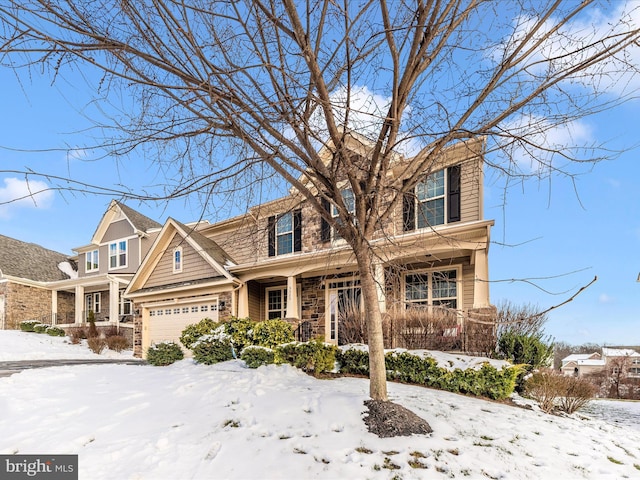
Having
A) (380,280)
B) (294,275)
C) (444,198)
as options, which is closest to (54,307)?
(294,275)

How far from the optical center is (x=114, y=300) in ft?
67.2

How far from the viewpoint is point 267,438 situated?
401 centimetres

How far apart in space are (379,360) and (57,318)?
2600cm

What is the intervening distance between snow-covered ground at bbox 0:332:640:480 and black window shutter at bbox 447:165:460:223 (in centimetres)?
552

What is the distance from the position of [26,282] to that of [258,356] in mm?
22178

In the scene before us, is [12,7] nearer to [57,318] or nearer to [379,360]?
[379,360]

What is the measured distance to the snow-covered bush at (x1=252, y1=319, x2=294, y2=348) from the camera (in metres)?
8.70

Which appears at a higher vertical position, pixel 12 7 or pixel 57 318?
pixel 12 7

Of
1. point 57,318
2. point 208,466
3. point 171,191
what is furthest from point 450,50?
point 57,318

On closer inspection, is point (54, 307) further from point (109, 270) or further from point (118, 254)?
point (118, 254)

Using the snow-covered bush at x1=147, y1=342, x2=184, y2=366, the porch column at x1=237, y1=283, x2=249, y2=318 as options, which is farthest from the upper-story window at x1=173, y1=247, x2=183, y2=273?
the snow-covered bush at x1=147, y1=342, x2=184, y2=366

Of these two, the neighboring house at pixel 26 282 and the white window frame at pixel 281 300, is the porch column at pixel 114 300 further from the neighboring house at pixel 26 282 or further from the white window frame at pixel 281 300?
the white window frame at pixel 281 300

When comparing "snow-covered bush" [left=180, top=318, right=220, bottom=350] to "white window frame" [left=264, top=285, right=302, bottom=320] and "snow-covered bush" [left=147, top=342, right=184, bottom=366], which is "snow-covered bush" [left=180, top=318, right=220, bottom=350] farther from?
"white window frame" [left=264, top=285, right=302, bottom=320]

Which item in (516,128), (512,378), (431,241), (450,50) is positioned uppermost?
(450,50)
